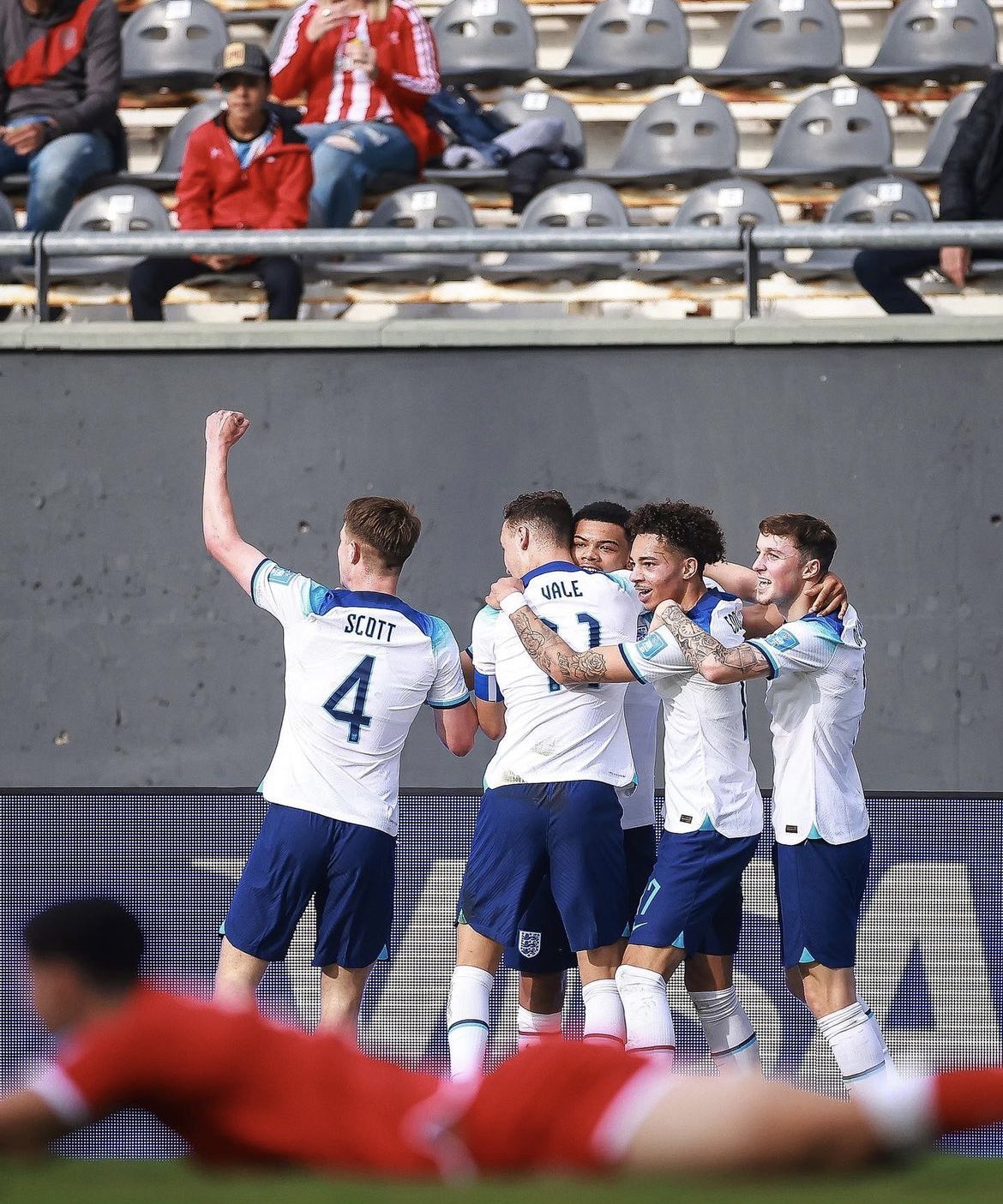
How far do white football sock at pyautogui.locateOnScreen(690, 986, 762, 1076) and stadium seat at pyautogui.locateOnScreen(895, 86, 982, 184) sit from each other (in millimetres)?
5821

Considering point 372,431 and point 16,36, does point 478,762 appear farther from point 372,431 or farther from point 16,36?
point 16,36

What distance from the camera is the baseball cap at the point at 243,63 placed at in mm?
8820

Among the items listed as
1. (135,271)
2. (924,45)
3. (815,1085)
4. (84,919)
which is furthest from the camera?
(924,45)

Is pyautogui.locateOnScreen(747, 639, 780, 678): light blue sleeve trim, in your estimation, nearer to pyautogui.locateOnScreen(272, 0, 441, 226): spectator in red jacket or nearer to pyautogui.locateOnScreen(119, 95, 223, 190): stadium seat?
pyautogui.locateOnScreen(272, 0, 441, 226): spectator in red jacket

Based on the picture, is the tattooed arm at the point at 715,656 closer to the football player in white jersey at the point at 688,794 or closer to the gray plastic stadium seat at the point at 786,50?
the football player in white jersey at the point at 688,794

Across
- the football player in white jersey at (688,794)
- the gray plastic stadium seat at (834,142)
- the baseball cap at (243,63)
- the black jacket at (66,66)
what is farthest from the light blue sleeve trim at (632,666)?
the black jacket at (66,66)

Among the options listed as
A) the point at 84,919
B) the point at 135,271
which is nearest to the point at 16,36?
the point at 135,271

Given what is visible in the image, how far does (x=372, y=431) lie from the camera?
7.88 metres

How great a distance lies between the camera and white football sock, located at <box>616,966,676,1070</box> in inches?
213

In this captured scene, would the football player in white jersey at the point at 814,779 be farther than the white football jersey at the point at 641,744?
No

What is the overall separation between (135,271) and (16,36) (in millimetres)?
2575

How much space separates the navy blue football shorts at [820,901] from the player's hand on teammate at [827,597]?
75cm

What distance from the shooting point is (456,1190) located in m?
2.48

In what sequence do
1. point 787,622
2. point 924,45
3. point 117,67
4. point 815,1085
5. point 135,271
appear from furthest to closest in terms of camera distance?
point 924,45 → point 117,67 → point 135,271 → point 815,1085 → point 787,622
